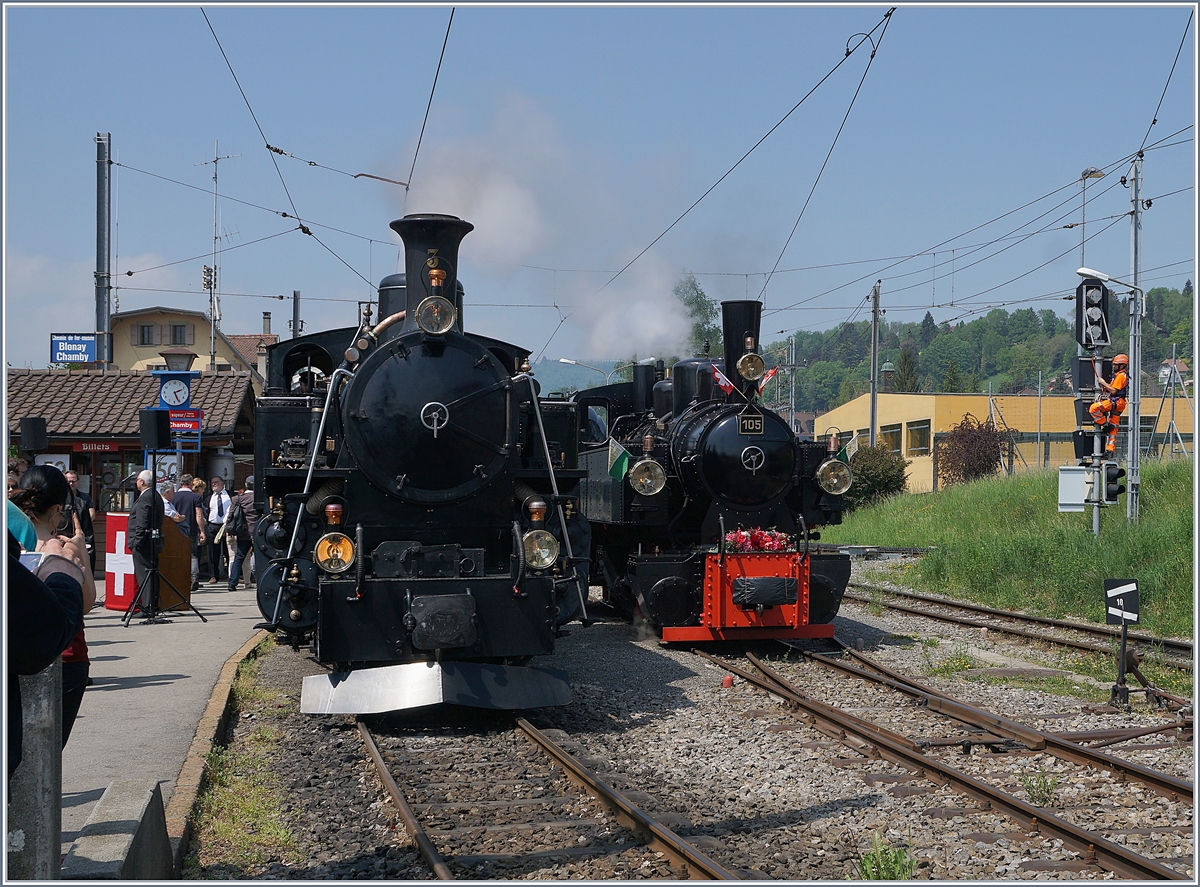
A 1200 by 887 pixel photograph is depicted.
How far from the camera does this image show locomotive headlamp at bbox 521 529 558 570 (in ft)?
25.3

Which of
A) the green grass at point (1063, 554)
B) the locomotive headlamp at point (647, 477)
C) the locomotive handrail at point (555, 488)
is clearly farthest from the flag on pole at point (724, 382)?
the green grass at point (1063, 554)

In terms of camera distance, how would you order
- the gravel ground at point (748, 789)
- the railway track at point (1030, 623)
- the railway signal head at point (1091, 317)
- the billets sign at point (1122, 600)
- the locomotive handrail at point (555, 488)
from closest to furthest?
the gravel ground at point (748, 789), the locomotive handrail at point (555, 488), the billets sign at point (1122, 600), the railway track at point (1030, 623), the railway signal head at point (1091, 317)

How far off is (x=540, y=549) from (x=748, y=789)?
2.30m

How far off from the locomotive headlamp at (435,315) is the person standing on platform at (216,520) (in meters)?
10.5

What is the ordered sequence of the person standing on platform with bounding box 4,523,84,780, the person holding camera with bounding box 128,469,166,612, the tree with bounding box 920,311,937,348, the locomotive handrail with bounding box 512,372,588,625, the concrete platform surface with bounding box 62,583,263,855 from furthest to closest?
the tree with bounding box 920,311,937,348 < the person holding camera with bounding box 128,469,166,612 < the locomotive handrail with bounding box 512,372,588,625 < the concrete platform surface with bounding box 62,583,263,855 < the person standing on platform with bounding box 4,523,84,780

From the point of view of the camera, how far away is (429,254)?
8.03 m

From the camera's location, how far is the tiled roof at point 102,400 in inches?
703

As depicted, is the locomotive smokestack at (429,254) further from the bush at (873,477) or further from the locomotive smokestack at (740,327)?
the bush at (873,477)

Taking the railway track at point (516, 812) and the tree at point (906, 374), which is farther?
the tree at point (906, 374)

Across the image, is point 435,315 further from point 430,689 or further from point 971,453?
point 971,453

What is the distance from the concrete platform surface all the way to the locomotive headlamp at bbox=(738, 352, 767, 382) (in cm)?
566

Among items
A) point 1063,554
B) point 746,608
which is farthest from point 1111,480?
point 746,608

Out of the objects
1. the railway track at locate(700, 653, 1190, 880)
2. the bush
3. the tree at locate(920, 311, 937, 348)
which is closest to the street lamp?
the railway track at locate(700, 653, 1190, 880)

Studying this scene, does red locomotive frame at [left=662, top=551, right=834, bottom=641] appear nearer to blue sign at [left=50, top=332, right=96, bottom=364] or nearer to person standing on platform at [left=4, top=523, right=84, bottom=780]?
person standing on platform at [left=4, top=523, right=84, bottom=780]
